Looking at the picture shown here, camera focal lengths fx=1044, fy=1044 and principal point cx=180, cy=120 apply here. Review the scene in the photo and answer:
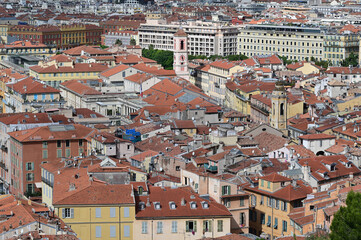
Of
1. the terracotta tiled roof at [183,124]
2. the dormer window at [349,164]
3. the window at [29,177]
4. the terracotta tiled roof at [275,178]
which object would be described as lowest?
the window at [29,177]

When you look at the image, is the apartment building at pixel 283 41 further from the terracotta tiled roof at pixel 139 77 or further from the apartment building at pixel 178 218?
the apartment building at pixel 178 218

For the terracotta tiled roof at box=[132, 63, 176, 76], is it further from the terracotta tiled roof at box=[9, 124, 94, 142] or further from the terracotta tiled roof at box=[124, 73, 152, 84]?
the terracotta tiled roof at box=[9, 124, 94, 142]

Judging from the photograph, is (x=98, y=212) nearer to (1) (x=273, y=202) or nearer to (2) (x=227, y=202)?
(2) (x=227, y=202)

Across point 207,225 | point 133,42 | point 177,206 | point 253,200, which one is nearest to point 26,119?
point 253,200

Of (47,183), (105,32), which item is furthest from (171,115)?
(105,32)

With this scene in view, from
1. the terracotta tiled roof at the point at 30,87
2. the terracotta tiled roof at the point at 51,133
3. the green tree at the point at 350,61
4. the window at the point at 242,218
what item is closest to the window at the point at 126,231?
the window at the point at 242,218

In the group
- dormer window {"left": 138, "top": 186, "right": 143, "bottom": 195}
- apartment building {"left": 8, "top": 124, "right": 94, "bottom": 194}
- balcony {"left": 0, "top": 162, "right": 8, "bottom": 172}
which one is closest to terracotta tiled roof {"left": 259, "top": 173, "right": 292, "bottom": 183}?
dormer window {"left": 138, "top": 186, "right": 143, "bottom": 195}
